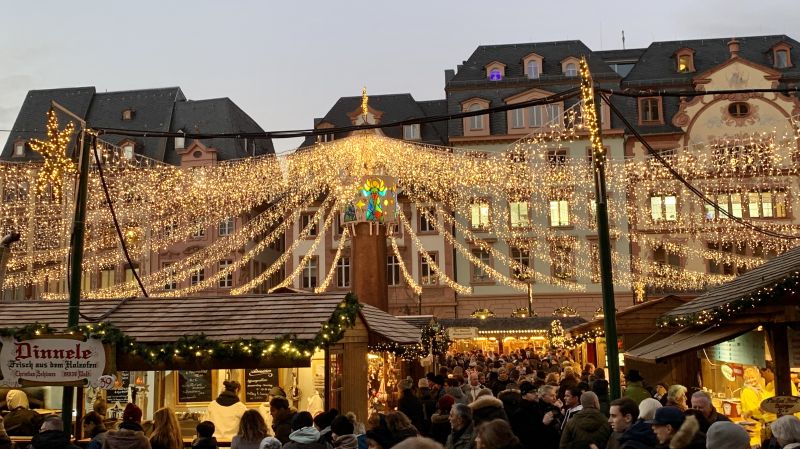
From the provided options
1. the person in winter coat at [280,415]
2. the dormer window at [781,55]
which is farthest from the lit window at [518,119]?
the person in winter coat at [280,415]

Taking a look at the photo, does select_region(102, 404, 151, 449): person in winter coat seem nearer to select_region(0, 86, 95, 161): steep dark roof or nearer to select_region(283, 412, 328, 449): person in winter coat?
select_region(283, 412, 328, 449): person in winter coat

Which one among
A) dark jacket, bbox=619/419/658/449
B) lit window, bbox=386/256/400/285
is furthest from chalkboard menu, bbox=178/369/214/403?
lit window, bbox=386/256/400/285

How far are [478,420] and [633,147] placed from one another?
131 feet

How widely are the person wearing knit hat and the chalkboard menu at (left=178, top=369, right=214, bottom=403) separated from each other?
10.2 meters

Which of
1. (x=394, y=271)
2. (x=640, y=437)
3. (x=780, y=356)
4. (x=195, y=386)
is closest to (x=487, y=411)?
(x=640, y=437)

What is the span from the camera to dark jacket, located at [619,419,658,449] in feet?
21.9

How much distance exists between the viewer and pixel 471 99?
1853 inches

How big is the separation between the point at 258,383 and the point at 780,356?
27.9 ft

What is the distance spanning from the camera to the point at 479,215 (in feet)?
153

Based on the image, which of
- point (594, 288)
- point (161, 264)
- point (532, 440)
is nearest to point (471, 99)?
point (594, 288)

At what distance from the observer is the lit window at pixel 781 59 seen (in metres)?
46.1

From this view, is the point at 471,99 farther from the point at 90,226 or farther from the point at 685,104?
the point at 90,226

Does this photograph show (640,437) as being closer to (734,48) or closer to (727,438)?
(727,438)

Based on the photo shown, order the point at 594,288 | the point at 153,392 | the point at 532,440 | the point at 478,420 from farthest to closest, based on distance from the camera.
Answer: the point at 594,288, the point at 153,392, the point at 532,440, the point at 478,420
